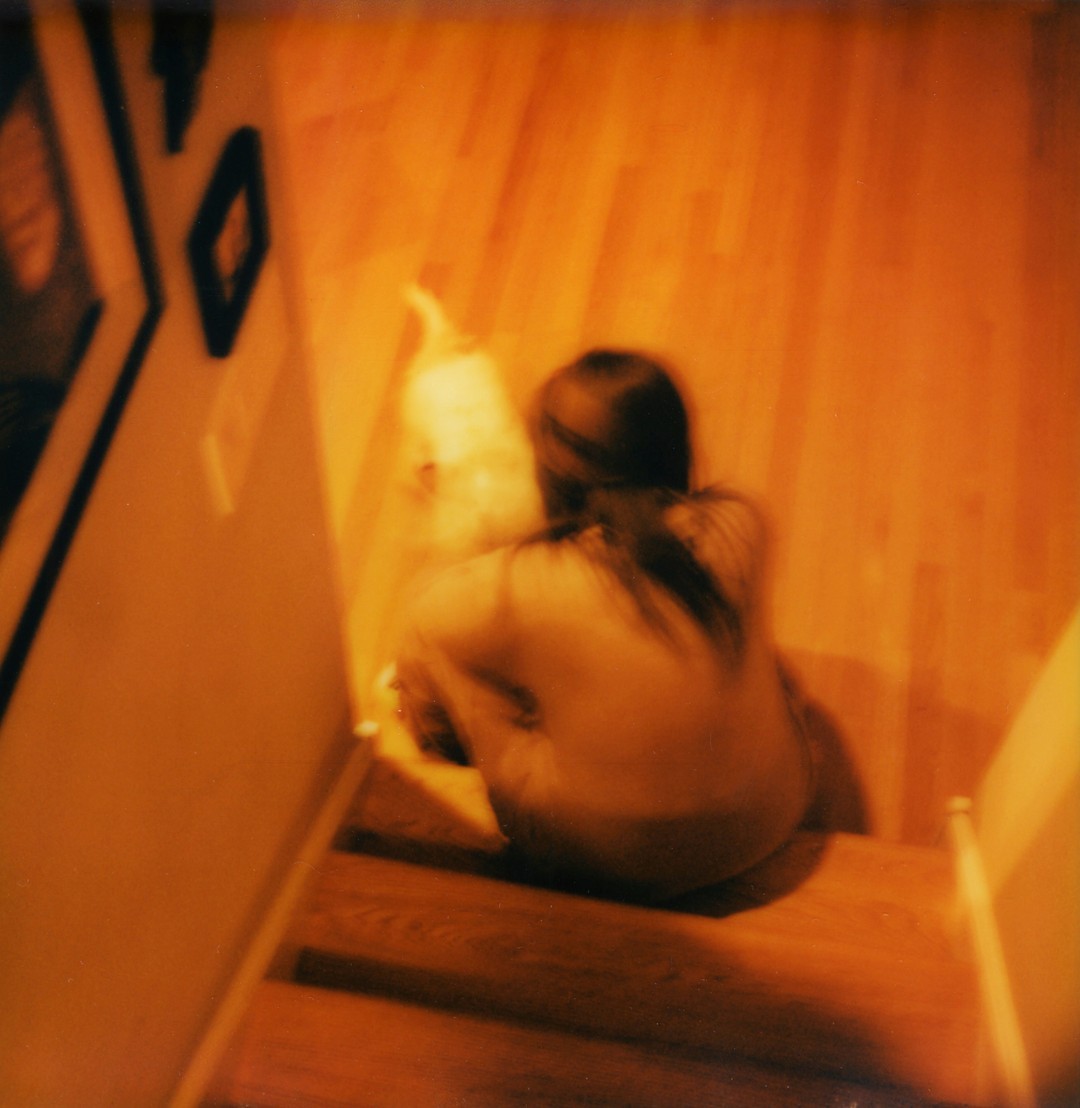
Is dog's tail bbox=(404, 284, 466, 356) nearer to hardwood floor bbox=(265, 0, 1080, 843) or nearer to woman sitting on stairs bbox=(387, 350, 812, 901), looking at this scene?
hardwood floor bbox=(265, 0, 1080, 843)

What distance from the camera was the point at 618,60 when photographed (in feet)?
9.97

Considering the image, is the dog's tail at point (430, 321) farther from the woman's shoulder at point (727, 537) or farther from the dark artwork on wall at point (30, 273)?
the dark artwork on wall at point (30, 273)

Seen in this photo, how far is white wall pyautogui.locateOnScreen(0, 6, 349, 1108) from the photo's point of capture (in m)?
0.96

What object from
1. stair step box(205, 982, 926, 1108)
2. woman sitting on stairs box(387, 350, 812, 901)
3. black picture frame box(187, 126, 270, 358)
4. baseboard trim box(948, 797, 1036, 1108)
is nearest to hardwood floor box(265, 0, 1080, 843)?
baseboard trim box(948, 797, 1036, 1108)

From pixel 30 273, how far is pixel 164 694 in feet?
1.95

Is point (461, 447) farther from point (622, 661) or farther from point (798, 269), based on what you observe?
point (798, 269)

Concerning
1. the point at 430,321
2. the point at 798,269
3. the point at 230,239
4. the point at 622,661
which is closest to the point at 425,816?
the point at 622,661

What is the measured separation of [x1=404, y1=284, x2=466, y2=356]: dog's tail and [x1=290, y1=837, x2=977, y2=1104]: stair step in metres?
1.37

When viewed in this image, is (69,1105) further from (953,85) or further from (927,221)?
(953,85)

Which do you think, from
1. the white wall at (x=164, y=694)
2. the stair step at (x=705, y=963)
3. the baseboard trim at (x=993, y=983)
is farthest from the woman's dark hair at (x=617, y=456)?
the baseboard trim at (x=993, y=983)

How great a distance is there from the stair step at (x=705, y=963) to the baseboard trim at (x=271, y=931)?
0.05 m

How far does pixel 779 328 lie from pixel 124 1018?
2.05 m

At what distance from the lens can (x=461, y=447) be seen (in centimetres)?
198

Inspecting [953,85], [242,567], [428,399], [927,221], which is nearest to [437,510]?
[428,399]
